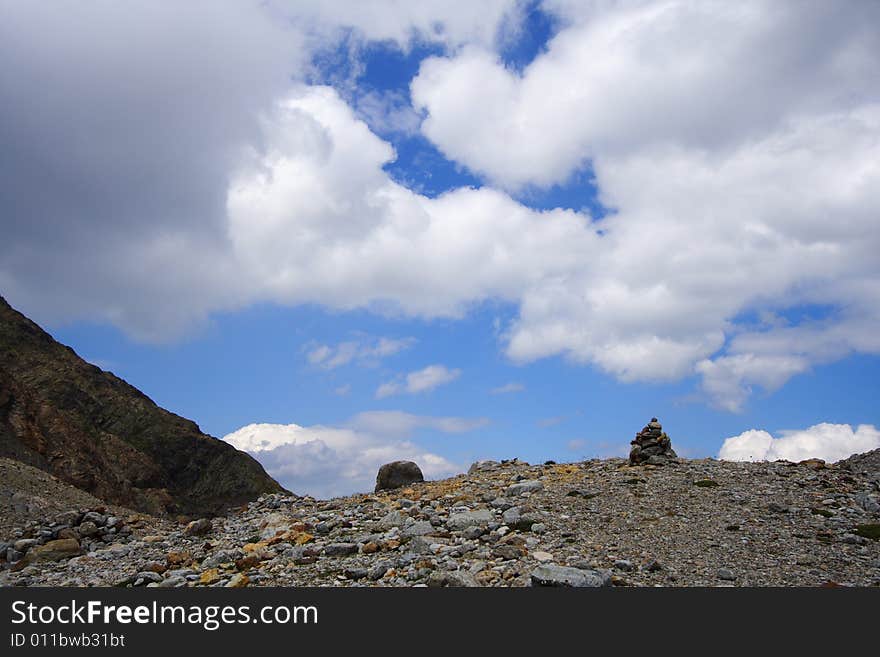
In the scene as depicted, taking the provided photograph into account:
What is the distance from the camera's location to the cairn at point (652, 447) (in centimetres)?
3284

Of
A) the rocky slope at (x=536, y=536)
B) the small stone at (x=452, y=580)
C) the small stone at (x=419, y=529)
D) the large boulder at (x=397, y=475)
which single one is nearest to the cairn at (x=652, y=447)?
the rocky slope at (x=536, y=536)

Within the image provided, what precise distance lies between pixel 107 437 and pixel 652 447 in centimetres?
8073

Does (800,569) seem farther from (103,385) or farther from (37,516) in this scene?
(103,385)

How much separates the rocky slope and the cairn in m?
0.66

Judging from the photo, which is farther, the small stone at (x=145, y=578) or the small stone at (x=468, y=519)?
the small stone at (x=468, y=519)

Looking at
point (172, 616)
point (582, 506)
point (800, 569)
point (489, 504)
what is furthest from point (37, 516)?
point (800, 569)

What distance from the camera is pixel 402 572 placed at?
20.0 meters

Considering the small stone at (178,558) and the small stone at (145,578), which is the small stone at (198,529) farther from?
the small stone at (145,578)

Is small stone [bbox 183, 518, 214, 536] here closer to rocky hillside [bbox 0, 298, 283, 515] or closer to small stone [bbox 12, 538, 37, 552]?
small stone [bbox 12, 538, 37, 552]

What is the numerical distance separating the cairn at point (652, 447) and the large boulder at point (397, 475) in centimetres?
1105

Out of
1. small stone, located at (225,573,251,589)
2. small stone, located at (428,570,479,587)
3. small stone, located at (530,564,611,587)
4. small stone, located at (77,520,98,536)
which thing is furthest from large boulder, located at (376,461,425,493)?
small stone, located at (530,564,611,587)

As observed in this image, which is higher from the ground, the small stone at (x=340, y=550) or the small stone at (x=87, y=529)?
the small stone at (x=87, y=529)

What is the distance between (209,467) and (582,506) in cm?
9257

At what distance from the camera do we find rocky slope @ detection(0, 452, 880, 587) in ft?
65.2
